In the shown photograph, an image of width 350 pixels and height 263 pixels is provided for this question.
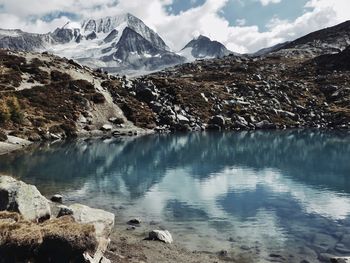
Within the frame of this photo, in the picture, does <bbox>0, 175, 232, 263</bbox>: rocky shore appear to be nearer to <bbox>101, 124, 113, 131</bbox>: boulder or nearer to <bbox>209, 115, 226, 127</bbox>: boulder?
<bbox>101, 124, 113, 131</bbox>: boulder

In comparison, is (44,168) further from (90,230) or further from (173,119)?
(173,119)

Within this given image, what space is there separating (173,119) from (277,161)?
150ft

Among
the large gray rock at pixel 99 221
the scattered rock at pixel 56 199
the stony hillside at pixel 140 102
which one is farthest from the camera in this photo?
the stony hillside at pixel 140 102

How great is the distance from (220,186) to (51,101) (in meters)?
64.3

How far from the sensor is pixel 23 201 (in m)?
26.3

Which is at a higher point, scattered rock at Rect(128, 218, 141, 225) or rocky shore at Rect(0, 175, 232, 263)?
rocky shore at Rect(0, 175, 232, 263)

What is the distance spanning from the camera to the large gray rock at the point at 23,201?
2569 cm

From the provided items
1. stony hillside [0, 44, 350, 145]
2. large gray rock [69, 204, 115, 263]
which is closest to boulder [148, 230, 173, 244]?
large gray rock [69, 204, 115, 263]

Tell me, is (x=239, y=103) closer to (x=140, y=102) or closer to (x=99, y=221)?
(x=140, y=102)

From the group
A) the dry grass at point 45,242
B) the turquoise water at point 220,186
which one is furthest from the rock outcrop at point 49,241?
the turquoise water at point 220,186

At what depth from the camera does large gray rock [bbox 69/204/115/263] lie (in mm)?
22116

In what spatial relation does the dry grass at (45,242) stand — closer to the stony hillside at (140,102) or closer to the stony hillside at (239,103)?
the stony hillside at (140,102)

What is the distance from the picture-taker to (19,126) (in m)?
87.7

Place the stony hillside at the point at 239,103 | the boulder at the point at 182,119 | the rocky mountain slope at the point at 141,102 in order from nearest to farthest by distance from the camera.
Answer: the rocky mountain slope at the point at 141,102, the boulder at the point at 182,119, the stony hillside at the point at 239,103
